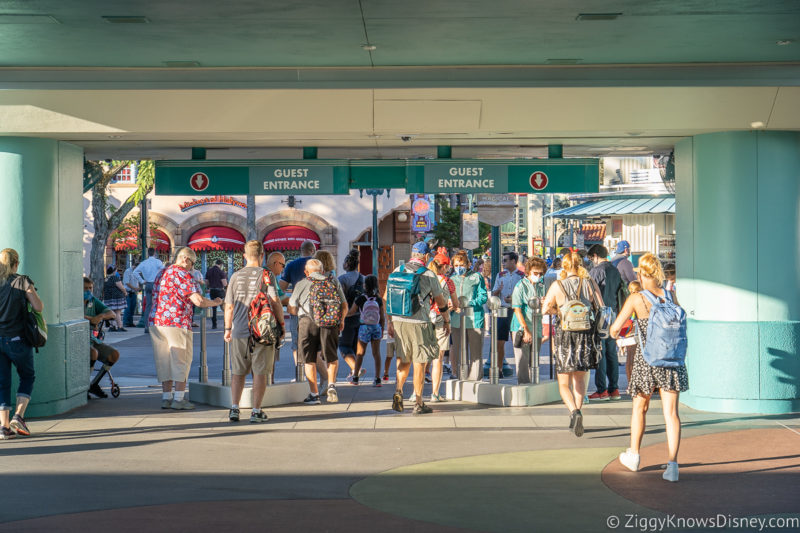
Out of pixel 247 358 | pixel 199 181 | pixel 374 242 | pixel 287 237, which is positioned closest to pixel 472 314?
pixel 247 358

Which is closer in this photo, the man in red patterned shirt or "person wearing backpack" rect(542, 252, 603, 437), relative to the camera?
"person wearing backpack" rect(542, 252, 603, 437)

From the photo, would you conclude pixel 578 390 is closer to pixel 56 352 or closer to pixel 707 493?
pixel 707 493

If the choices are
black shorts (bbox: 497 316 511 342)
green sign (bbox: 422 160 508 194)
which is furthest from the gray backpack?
black shorts (bbox: 497 316 511 342)

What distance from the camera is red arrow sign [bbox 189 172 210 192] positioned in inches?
473

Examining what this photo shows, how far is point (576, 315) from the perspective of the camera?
360 inches

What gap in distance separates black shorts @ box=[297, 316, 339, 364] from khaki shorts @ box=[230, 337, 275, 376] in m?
1.10

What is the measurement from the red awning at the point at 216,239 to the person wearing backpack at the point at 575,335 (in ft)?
Result: 94.3

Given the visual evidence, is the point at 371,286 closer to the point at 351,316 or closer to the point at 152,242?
the point at 351,316

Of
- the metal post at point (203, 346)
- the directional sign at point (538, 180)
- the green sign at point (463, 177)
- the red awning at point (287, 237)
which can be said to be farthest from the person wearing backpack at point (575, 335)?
the red awning at point (287, 237)

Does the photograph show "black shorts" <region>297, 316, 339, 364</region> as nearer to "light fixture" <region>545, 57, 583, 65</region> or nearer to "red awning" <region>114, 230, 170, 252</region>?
"light fixture" <region>545, 57, 583, 65</region>

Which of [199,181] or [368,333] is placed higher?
[199,181]

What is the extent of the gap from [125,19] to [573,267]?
15.6 feet

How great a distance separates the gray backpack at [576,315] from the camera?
911cm

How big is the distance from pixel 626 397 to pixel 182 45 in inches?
265
